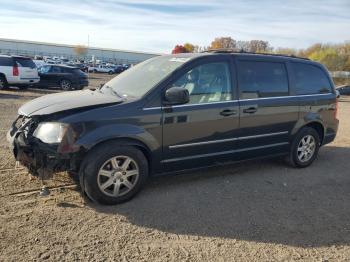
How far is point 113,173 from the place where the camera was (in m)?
4.50

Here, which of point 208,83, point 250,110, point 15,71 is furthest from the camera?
point 15,71


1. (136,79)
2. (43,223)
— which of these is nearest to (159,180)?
(136,79)

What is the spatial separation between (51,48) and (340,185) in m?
146

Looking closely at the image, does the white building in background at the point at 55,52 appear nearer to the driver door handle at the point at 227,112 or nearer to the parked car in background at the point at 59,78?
the parked car in background at the point at 59,78

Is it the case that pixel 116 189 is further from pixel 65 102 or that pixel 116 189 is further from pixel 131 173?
pixel 65 102

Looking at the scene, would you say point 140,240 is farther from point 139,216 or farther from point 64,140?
point 64,140

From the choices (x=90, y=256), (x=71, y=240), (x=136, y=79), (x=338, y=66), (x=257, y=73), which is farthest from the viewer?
(x=338, y=66)

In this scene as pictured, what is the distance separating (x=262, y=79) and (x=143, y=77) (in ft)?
5.91

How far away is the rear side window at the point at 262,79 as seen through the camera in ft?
18.0

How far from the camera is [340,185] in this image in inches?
229

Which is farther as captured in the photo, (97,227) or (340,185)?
(340,185)

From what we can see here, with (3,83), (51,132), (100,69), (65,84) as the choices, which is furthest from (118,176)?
(100,69)

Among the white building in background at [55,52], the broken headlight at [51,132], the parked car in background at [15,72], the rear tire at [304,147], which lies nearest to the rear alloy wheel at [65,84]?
the parked car in background at [15,72]

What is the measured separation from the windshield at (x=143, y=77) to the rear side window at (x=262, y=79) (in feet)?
3.03
